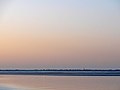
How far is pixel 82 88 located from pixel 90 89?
2.96 feet

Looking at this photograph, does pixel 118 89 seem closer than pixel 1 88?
Yes

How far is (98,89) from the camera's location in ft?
76.6

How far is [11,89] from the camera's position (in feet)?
78.9

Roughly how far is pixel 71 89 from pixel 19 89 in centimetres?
287

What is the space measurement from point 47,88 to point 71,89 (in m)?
1.56

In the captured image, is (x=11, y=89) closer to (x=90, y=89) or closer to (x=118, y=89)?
(x=90, y=89)

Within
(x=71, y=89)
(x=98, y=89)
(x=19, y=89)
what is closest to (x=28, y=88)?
(x=19, y=89)

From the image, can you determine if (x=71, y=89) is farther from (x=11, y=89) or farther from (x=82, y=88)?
(x=11, y=89)

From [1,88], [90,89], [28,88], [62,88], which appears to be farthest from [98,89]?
[1,88]

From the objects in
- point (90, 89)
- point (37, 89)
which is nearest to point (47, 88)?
point (37, 89)

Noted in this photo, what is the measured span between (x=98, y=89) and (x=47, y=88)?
2997 millimetres

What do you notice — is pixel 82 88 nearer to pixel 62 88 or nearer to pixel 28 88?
pixel 62 88

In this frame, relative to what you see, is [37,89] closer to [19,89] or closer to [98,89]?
[19,89]

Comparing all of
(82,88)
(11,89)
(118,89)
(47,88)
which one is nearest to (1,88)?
(11,89)
